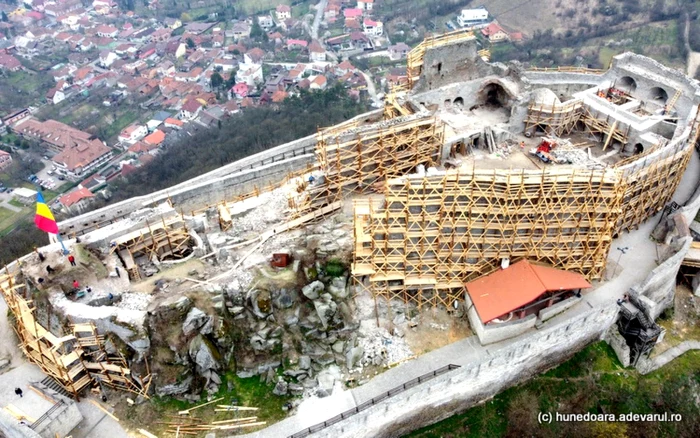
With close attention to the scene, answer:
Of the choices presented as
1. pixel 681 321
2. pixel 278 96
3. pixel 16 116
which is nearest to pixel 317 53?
pixel 278 96

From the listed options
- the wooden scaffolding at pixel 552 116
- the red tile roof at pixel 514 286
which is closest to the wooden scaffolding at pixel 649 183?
the red tile roof at pixel 514 286

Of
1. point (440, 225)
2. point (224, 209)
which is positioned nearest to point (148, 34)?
point (224, 209)

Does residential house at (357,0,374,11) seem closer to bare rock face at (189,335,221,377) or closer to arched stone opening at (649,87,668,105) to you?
arched stone opening at (649,87,668,105)

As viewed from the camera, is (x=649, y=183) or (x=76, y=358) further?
(x=649, y=183)

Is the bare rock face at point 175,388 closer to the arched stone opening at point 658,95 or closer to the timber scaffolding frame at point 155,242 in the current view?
the timber scaffolding frame at point 155,242

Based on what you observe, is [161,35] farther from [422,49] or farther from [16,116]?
[422,49]

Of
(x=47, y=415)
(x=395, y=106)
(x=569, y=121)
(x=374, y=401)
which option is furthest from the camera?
(x=395, y=106)

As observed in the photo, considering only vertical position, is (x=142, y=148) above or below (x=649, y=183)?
below
